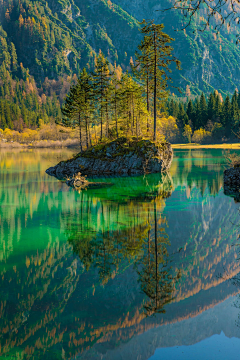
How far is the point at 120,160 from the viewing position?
4166 centimetres

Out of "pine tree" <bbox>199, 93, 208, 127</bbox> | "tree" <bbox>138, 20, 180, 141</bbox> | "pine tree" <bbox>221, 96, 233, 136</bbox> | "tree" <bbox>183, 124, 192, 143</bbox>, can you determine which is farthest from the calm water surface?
"pine tree" <bbox>199, 93, 208, 127</bbox>

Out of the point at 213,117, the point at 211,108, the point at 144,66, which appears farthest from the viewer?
the point at 211,108

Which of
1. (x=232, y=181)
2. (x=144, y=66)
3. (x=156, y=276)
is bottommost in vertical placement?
(x=156, y=276)

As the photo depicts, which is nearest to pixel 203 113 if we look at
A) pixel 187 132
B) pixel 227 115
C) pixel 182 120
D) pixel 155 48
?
pixel 182 120

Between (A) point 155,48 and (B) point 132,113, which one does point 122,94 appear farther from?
(A) point 155,48

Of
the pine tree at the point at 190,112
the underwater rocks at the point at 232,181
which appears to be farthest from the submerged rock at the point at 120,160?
the pine tree at the point at 190,112

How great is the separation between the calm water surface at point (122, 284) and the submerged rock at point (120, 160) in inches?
793

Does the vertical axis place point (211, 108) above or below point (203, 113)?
above

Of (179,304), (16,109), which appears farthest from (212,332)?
(16,109)

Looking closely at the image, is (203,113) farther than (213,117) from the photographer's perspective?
Yes

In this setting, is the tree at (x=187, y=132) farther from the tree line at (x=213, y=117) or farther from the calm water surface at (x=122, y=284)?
the calm water surface at (x=122, y=284)

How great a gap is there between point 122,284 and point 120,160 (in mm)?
31918

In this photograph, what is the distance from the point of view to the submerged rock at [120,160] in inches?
1587

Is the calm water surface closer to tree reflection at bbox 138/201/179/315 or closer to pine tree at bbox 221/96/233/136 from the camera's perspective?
tree reflection at bbox 138/201/179/315
